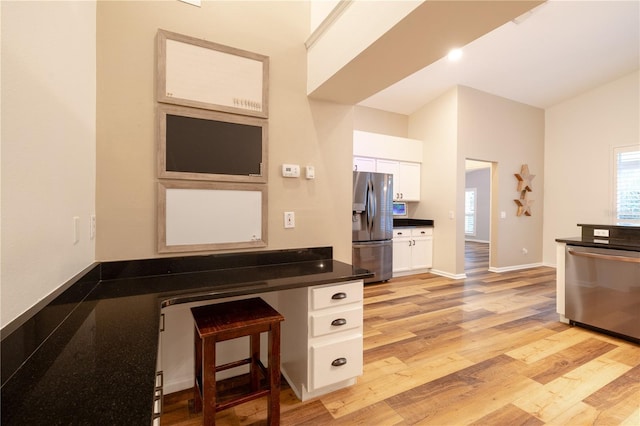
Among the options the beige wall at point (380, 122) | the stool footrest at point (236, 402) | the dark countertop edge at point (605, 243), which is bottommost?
the stool footrest at point (236, 402)

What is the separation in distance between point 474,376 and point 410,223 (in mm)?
3117

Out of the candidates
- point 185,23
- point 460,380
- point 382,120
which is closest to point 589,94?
point 382,120

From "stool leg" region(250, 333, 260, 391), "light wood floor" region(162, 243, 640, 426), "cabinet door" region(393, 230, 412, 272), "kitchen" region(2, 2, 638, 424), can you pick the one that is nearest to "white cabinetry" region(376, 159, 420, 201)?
"cabinet door" region(393, 230, 412, 272)

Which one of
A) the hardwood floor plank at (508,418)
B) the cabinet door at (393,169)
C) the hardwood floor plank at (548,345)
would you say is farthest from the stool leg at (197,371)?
the cabinet door at (393,169)

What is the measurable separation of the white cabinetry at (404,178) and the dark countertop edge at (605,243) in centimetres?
252

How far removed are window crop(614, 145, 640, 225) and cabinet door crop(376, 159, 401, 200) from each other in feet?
11.9

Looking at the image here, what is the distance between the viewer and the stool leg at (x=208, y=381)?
134cm

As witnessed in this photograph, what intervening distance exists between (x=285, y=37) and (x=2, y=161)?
1.81m

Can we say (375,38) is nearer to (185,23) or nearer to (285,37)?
(285,37)

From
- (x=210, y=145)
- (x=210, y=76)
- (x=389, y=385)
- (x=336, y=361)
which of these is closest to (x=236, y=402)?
(x=336, y=361)

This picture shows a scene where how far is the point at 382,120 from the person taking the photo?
5.30 m

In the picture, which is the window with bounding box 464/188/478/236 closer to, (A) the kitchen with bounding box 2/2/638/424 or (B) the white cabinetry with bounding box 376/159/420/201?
(B) the white cabinetry with bounding box 376/159/420/201

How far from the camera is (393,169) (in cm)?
500

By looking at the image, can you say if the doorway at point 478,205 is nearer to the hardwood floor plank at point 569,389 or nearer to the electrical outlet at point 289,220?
the hardwood floor plank at point 569,389
